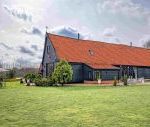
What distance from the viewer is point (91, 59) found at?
5353cm

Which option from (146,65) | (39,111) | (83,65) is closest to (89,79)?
(83,65)

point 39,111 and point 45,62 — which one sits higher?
point 45,62

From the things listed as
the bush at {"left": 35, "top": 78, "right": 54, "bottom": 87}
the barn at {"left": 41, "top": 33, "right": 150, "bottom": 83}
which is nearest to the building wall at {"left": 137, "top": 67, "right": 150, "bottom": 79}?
the barn at {"left": 41, "top": 33, "right": 150, "bottom": 83}

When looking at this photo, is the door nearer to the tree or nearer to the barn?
the barn

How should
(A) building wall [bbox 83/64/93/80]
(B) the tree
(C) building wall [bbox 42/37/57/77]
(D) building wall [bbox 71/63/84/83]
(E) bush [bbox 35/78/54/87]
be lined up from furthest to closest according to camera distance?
(C) building wall [bbox 42/37/57/77], (D) building wall [bbox 71/63/84/83], (A) building wall [bbox 83/64/93/80], (B) the tree, (E) bush [bbox 35/78/54/87]

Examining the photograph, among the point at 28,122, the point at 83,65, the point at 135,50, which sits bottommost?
the point at 28,122

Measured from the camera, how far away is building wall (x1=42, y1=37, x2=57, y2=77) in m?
51.5

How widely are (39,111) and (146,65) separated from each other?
49.8 m

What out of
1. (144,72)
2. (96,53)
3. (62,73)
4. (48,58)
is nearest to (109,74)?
(96,53)

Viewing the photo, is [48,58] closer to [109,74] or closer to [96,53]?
[96,53]

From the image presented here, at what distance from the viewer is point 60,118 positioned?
1362 centimetres

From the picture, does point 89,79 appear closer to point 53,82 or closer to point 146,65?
point 53,82

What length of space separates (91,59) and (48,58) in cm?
737

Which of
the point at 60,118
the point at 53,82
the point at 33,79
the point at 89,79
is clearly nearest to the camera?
the point at 60,118
